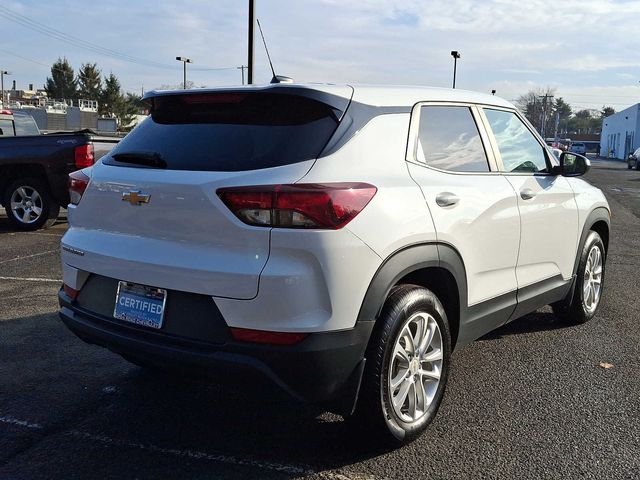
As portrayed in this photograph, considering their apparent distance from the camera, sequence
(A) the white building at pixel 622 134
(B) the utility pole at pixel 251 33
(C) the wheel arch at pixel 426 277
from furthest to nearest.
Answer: (A) the white building at pixel 622 134 < (B) the utility pole at pixel 251 33 < (C) the wheel arch at pixel 426 277

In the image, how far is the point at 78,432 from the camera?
11.2 ft

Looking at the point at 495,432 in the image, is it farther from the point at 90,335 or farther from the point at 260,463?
the point at 90,335

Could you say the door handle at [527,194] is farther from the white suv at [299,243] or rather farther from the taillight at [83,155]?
the taillight at [83,155]

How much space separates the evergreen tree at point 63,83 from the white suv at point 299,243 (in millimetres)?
104414

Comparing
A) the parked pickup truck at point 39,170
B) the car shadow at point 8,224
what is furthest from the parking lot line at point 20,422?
the car shadow at point 8,224

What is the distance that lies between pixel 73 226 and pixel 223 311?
4.12ft

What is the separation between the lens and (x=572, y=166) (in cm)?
489

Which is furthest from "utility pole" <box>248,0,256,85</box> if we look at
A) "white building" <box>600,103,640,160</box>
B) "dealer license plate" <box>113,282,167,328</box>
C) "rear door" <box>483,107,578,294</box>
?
"white building" <box>600,103,640,160</box>

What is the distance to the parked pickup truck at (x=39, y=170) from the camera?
954 cm

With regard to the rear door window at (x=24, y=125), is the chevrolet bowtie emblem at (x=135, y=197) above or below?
below

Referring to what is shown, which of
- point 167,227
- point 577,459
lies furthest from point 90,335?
point 577,459

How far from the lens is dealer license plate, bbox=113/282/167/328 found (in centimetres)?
303

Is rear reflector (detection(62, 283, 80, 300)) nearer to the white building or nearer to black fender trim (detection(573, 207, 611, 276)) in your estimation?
black fender trim (detection(573, 207, 611, 276))

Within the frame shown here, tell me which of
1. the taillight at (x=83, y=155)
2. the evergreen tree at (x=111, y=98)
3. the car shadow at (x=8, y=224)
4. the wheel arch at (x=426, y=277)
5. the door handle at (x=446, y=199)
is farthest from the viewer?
the evergreen tree at (x=111, y=98)
